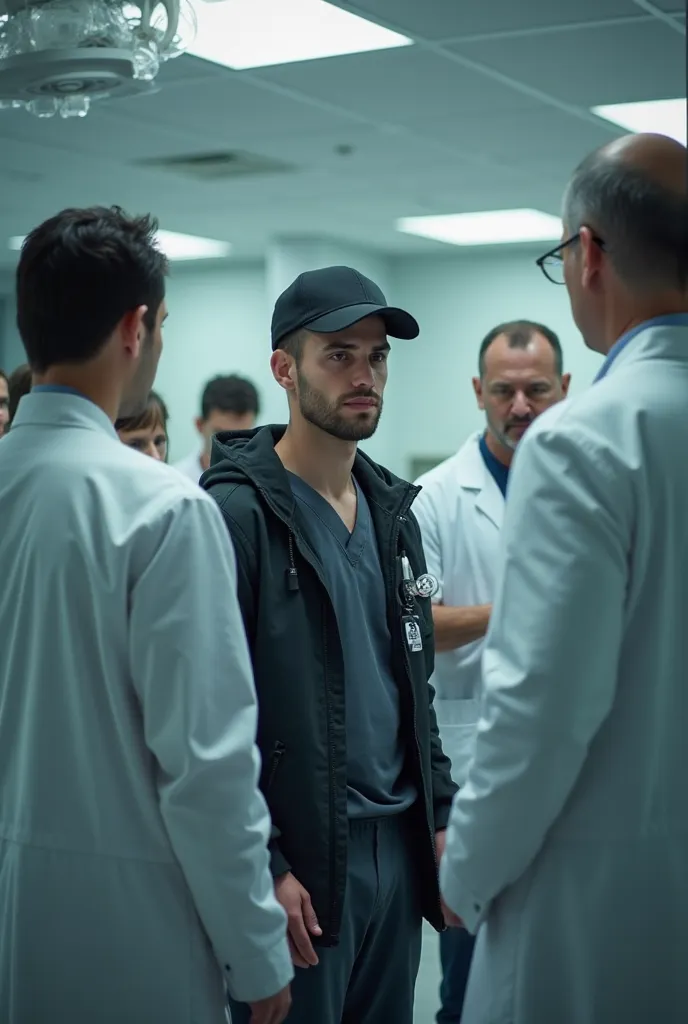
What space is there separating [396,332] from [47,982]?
125 centimetres

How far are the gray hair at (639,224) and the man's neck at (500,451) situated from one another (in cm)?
169

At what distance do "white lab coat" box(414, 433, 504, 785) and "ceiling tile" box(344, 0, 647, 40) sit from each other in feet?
4.96

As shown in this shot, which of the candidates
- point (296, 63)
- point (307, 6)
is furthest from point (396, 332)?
point (296, 63)

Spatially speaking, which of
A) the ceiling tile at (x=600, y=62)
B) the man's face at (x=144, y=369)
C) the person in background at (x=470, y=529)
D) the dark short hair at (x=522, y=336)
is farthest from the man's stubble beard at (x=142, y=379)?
the ceiling tile at (x=600, y=62)

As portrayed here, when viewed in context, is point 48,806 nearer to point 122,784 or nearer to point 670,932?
point 122,784

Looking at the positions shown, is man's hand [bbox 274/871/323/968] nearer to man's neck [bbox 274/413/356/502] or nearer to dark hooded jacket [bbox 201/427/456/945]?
dark hooded jacket [bbox 201/427/456/945]

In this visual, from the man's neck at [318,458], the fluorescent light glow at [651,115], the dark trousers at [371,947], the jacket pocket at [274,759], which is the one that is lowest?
the dark trousers at [371,947]

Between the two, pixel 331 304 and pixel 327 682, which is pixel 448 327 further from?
pixel 327 682

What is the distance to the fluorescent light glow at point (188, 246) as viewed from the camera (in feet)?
26.1

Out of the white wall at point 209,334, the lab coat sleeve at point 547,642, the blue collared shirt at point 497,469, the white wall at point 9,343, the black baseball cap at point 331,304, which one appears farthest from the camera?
the white wall at point 9,343

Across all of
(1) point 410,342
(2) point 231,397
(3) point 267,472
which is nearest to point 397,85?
(2) point 231,397

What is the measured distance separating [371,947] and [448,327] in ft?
23.2

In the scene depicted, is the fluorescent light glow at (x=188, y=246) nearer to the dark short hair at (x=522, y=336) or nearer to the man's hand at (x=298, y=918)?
the dark short hair at (x=522, y=336)

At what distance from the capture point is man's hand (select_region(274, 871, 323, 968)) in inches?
68.9
